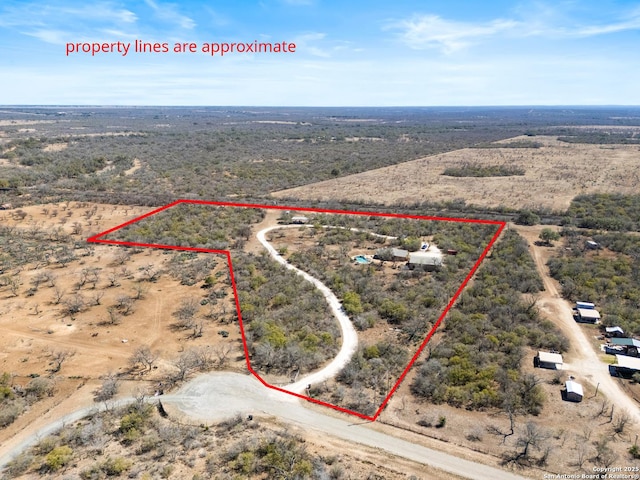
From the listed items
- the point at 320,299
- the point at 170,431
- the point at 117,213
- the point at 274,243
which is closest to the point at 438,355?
the point at 320,299

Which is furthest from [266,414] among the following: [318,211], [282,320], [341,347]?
[318,211]

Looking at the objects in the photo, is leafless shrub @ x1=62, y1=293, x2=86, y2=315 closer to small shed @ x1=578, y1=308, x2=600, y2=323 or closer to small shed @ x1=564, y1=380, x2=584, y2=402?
small shed @ x1=564, y1=380, x2=584, y2=402

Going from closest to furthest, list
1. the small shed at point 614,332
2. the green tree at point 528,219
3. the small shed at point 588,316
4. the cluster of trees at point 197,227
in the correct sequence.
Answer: the small shed at point 614,332, the small shed at point 588,316, the cluster of trees at point 197,227, the green tree at point 528,219

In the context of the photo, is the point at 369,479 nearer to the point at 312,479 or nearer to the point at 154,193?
the point at 312,479

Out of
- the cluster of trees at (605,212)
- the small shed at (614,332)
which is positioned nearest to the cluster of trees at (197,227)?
the small shed at (614,332)

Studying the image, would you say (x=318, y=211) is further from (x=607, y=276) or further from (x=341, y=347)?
(x=607, y=276)

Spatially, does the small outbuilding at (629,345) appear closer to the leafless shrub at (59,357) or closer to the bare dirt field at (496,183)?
the leafless shrub at (59,357)
